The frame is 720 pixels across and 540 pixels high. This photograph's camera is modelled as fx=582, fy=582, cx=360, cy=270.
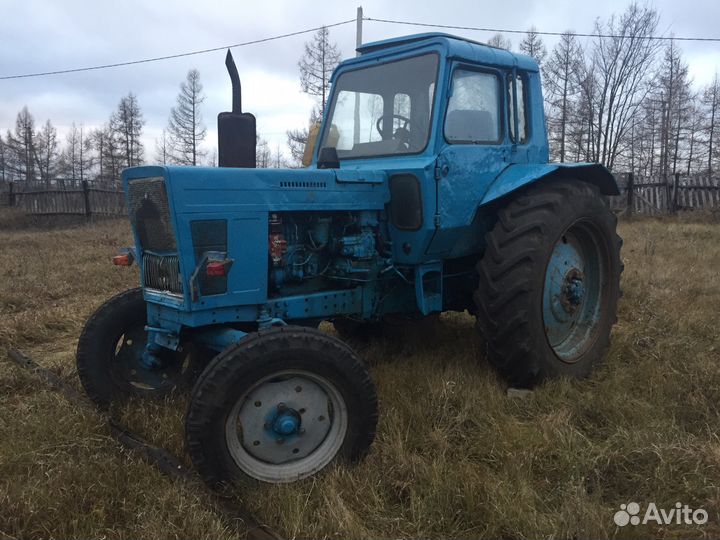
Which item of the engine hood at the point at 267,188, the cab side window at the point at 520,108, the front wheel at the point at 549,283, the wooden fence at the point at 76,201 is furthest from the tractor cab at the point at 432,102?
the wooden fence at the point at 76,201

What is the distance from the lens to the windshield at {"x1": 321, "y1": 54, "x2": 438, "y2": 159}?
3850mm

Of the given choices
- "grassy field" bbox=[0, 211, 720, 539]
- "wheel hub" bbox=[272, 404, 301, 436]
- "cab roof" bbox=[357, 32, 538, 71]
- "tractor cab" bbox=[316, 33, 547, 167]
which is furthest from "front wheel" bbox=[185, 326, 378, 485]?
"cab roof" bbox=[357, 32, 538, 71]

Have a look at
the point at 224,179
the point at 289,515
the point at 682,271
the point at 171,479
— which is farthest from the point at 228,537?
the point at 682,271

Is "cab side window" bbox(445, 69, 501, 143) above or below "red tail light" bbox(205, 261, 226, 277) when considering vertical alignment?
above

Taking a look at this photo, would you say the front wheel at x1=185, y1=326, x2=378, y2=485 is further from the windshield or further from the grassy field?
the windshield

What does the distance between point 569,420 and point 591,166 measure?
196 centimetres

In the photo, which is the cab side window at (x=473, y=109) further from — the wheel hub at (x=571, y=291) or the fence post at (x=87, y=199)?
the fence post at (x=87, y=199)

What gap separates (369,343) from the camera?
4.96 m

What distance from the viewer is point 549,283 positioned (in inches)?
161

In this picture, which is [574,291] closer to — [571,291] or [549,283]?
[571,291]

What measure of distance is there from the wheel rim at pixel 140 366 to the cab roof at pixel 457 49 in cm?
253

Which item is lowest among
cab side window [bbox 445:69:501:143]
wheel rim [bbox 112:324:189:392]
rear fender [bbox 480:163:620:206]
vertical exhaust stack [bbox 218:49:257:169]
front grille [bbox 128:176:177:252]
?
wheel rim [bbox 112:324:189:392]

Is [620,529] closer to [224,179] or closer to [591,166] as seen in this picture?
[224,179]

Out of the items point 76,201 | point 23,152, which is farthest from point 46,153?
point 76,201
